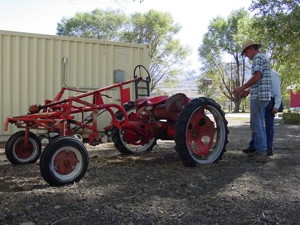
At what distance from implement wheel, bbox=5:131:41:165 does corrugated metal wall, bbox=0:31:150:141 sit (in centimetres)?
275

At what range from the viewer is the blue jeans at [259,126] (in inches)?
237

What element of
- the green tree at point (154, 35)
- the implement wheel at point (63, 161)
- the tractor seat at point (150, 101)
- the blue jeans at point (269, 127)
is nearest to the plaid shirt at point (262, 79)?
the blue jeans at point (269, 127)

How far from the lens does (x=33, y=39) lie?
8398mm

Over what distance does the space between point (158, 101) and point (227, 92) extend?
176 ft

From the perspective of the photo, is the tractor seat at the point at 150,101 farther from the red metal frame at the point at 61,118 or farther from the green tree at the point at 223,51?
the green tree at the point at 223,51

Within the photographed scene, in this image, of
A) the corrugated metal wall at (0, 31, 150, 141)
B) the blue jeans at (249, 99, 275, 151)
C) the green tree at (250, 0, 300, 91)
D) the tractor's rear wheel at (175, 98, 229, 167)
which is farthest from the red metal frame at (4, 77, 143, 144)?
the green tree at (250, 0, 300, 91)

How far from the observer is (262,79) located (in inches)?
239

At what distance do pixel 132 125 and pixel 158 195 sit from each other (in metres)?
1.97

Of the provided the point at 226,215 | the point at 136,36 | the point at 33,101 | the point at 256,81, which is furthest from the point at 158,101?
the point at 136,36

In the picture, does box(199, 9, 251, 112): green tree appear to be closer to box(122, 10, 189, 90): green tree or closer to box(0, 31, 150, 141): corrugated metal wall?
box(122, 10, 189, 90): green tree

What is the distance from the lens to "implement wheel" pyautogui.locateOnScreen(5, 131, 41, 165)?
18.2 feet

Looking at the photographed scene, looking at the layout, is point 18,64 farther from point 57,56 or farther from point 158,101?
point 158,101

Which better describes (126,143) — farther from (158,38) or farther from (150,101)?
(158,38)

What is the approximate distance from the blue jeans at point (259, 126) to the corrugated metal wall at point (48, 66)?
3793mm
